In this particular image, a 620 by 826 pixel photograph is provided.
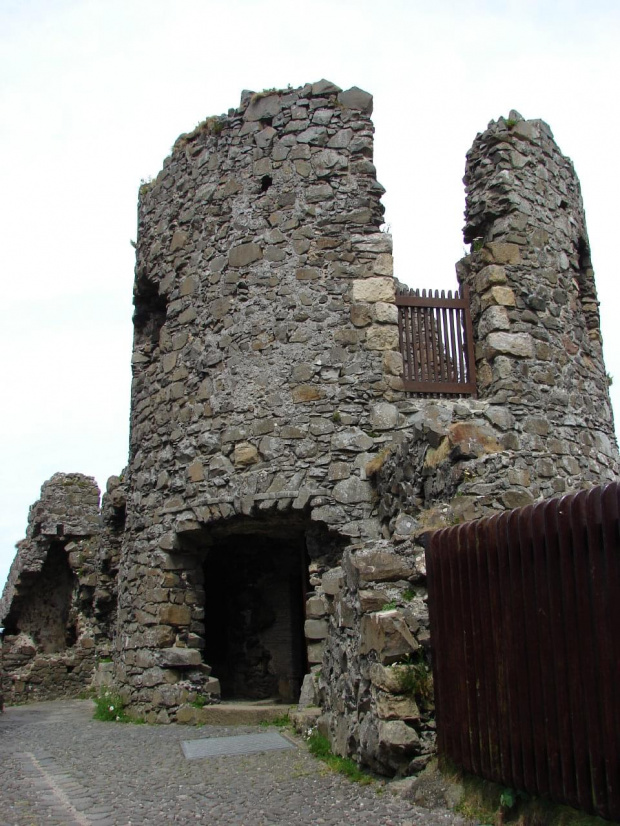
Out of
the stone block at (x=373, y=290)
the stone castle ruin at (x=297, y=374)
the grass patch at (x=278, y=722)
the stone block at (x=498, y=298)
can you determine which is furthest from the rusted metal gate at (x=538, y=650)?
the stone block at (x=498, y=298)

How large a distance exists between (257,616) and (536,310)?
4.81m

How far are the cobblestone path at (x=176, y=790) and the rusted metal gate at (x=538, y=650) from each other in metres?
0.49

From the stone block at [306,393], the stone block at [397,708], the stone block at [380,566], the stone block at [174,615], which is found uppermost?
the stone block at [306,393]

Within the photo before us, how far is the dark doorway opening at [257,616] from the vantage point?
9.95 meters

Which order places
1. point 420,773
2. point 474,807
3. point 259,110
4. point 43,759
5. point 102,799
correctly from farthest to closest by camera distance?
1. point 259,110
2. point 43,759
3. point 102,799
4. point 420,773
5. point 474,807

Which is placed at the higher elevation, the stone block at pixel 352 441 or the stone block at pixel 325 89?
the stone block at pixel 325 89

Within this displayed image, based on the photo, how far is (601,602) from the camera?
3277 mm

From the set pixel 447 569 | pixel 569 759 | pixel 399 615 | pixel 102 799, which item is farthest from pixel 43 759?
pixel 569 759

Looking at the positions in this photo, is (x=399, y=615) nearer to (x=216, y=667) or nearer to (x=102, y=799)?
(x=102, y=799)

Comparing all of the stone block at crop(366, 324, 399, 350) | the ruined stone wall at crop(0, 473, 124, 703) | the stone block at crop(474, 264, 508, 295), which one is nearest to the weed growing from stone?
the stone block at crop(366, 324, 399, 350)

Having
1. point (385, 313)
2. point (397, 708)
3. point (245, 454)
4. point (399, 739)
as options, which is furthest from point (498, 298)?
point (399, 739)

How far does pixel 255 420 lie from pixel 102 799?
14.0ft

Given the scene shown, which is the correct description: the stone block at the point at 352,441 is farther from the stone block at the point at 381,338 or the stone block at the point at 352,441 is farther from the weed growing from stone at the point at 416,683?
the weed growing from stone at the point at 416,683

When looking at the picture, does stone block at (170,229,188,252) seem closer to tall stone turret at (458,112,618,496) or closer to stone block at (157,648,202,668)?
tall stone turret at (458,112,618,496)
